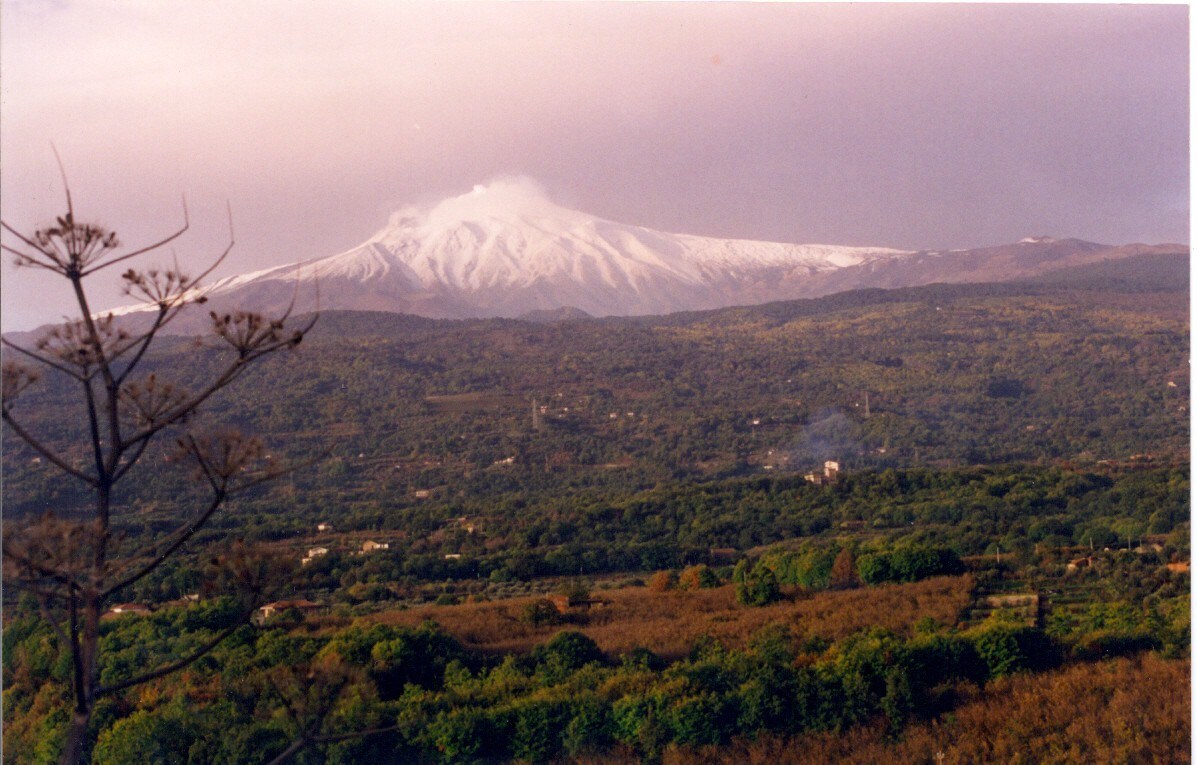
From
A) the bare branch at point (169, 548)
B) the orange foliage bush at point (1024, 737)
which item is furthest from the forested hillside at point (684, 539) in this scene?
the bare branch at point (169, 548)

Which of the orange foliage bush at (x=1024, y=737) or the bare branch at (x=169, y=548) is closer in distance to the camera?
the bare branch at (x=169, y=548)

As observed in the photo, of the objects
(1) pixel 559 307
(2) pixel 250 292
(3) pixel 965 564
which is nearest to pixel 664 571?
(3) pixel 965 564

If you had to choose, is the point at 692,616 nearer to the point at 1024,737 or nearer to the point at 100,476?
the point at 1024,737

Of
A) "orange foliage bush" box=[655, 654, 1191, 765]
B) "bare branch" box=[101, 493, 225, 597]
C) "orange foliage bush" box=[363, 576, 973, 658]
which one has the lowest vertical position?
"orange foliage bush" box=[655, 654, 1191, 765]

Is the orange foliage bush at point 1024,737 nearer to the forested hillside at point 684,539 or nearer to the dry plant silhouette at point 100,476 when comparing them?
the forested hillside at point 684,539

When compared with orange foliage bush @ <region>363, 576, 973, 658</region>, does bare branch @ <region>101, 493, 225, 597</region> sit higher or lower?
higher

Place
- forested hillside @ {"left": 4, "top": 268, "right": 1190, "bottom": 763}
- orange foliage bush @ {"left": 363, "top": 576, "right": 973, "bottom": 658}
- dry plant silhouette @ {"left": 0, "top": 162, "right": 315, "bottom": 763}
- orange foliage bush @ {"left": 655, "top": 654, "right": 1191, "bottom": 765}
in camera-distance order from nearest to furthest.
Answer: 1. dry plant silhouette @ {"left": 0, "top": 162, "right": 315, "bottom": 763}
2. orange foliage bush @ {"left": 655, "top": 654, "right": 1191, "bottom": 765}
3. forested hillside @ {"left": 4, "top": 268, "right": 1190, "bottom": 763}
4. orange foliage bush @ {"left": 363, "top": 576, "right": 973, "bottom": 658}

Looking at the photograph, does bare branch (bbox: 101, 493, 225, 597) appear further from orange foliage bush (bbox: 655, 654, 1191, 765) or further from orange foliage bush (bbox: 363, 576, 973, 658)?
orange foliage bush (bbox: 363, 576, 973, 658)

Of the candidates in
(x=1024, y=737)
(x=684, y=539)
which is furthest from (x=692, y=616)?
(x=1024, y=737)

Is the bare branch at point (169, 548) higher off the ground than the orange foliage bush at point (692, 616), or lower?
higher

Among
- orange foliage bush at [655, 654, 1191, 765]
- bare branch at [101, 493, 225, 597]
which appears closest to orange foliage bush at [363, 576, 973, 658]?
orange foliage bush at [655, 654, 1191, 765]

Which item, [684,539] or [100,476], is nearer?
[100,476]
